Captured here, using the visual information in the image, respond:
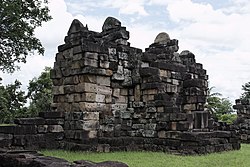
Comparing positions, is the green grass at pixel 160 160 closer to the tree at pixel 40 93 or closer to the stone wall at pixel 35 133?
the stone wall at pixel 35 133

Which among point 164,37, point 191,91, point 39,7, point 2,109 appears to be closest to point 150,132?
point 191,91

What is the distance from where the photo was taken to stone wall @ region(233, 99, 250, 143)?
20016 millimetres

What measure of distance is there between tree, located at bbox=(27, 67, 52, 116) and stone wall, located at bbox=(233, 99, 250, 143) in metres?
16.0

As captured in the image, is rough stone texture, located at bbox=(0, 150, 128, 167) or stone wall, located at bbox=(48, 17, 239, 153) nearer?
rough stone texture, located at bbox=(0, 150, 128, 167)

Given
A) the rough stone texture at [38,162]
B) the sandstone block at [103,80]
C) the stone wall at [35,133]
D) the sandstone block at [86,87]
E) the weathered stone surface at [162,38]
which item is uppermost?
the weathered stone surface at [162,38]

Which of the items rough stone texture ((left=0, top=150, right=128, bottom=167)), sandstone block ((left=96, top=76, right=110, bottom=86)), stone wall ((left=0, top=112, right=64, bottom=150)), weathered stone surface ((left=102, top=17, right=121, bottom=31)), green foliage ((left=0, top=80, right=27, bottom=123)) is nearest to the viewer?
rough stone texture ((left=0, top=150, right=128, bottom=167))

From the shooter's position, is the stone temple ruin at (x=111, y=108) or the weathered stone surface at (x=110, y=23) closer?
the stone temple ruin at (x=111, y=108)

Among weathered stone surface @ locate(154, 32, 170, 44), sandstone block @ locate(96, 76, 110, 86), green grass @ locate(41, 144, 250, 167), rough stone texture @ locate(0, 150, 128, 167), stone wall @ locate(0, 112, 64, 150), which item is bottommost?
green grass @ locate(41, 144, 250, 167)

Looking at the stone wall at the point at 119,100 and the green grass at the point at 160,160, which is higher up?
the stone wall at the point at 119,100

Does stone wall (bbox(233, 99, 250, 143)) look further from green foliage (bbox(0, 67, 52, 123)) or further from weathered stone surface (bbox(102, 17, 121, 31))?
green foliage (bbox(0, 67, 52, 123))

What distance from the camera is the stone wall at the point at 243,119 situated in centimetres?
2002

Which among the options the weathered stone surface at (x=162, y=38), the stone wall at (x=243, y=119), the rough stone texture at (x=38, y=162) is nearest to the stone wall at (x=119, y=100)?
the weathered stone surface at (x=162, y=38)

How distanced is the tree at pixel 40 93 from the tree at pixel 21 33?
9.55 m

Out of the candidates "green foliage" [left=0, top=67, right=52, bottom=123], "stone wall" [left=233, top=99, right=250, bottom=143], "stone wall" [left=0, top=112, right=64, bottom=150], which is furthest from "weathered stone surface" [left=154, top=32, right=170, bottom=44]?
"green foliage" [left=0, top=67, right=52, bottom=123]
